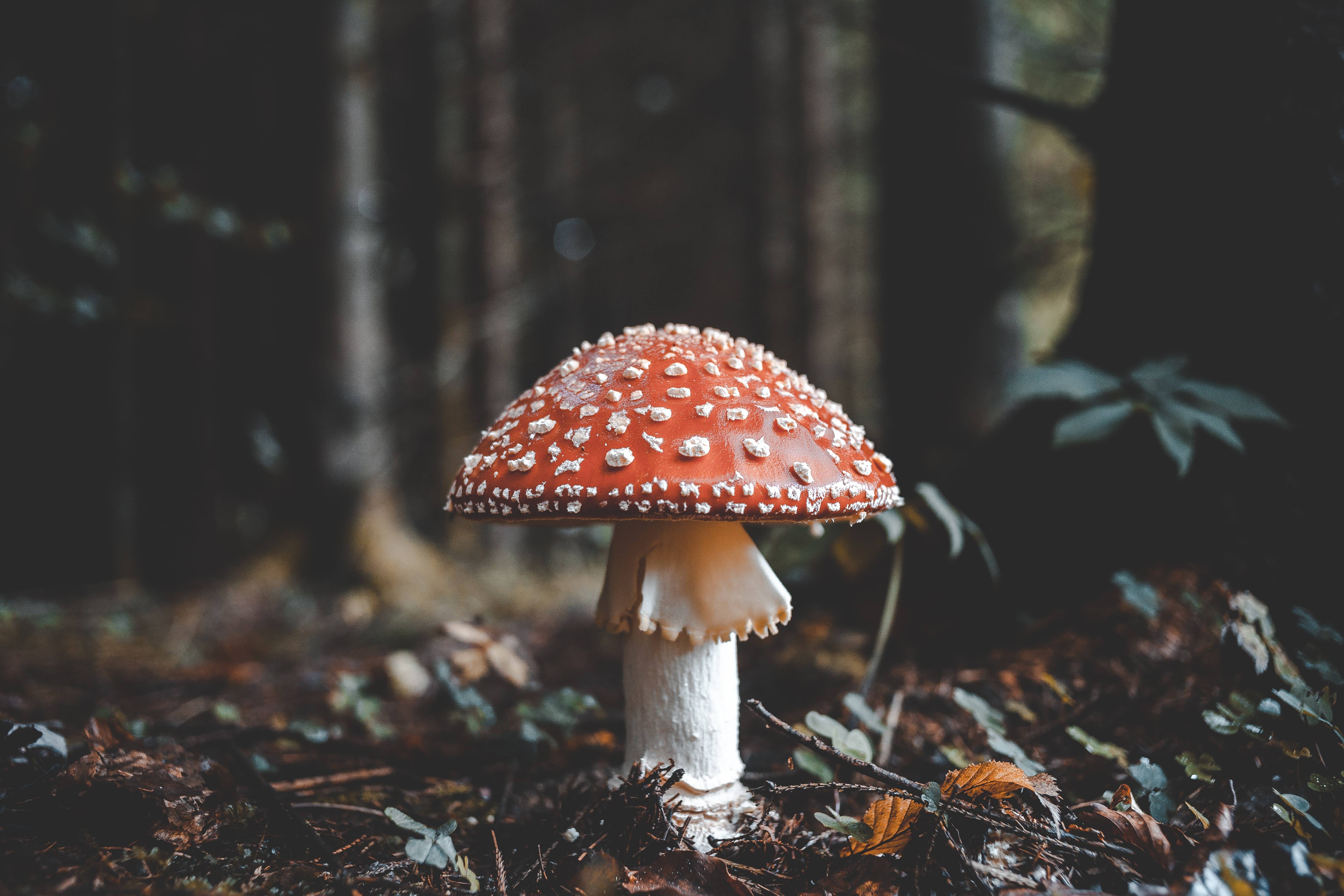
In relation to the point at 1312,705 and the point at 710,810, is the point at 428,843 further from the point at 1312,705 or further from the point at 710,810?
the point at 1312,705

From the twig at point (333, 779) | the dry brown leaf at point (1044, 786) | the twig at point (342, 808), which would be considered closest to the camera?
the dry brown leaf at point (1044, 786)

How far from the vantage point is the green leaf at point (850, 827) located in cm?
157

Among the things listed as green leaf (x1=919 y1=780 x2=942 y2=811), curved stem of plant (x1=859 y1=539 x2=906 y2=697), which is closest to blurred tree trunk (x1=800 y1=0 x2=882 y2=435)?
curved stem of plant (x1=859 y1=539 x2=906 y2=697)

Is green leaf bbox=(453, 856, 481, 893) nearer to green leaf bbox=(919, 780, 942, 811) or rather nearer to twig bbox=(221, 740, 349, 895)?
twig bbox=(221, 740, 349, 895)

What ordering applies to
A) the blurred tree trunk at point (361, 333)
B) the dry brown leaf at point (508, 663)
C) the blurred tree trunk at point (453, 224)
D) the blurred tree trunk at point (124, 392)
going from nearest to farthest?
the dry brown leaf at point (508, 663) < the blurred tree trunk at point (124, 392) < the blurred tree trunk at point (361, 333) < the blurred tree trunk at point (453, 224)

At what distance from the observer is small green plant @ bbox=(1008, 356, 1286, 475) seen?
204 centimetres

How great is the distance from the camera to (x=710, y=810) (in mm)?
1914

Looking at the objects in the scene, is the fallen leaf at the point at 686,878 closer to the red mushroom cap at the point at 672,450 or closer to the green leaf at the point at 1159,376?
the red mushroom cap at the point at 672,450

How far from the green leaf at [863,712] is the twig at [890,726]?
3 centimetres

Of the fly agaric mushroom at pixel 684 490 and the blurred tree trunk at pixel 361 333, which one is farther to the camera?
A: the blurred tree trunk at pixel 361 333

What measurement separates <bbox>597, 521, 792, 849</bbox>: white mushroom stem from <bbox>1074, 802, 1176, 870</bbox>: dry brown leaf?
0.87 m

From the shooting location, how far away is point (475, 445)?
195cm

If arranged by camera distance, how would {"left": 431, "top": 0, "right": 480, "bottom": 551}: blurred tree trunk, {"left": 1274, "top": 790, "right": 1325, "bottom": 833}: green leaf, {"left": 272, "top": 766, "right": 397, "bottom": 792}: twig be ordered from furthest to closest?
{"left": 431, "top": 0, "right": 480, "bottom": 551}: blurred tree trunk, {"left": 272, "top": 766, "right": 397, "bottom": 792}: twig, {"left": 1274, "top": 790, "right": 1325, "bottom": 833}: green leaf

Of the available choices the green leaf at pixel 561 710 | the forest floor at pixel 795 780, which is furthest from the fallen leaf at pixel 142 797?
the green leaf at pixel 561 710
